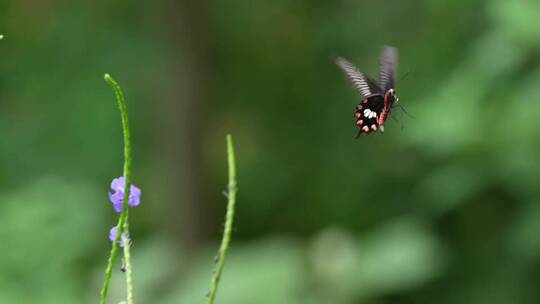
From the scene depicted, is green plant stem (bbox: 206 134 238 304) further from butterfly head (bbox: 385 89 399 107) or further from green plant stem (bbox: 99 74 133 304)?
butterfly head (bbox: 385 89 399 107)

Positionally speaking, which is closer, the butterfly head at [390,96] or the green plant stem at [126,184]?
the green plant stem at [126,184]

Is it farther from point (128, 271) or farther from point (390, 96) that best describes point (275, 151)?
point (128, 271)

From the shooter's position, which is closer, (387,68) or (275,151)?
(387,68)

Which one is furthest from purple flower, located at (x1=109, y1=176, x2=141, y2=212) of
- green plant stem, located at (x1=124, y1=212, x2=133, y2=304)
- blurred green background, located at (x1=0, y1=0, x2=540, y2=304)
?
blurred green background, located at (x1=0, y1=0, x2=540, y2=304)

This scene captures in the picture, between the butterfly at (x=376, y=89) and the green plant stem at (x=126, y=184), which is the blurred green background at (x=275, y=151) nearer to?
the butterfly at (x=376, y=89)

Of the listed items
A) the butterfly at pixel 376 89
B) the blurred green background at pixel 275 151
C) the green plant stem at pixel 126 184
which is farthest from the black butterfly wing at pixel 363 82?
the blurred green background at pixel 275 151

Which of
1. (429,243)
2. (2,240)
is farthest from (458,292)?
(2,240)

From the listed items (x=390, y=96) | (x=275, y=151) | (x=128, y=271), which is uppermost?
(x=275, y=151)

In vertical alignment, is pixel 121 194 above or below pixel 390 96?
below

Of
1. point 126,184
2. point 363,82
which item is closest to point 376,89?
point 363,82

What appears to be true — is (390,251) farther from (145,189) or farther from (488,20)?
(145,189)
